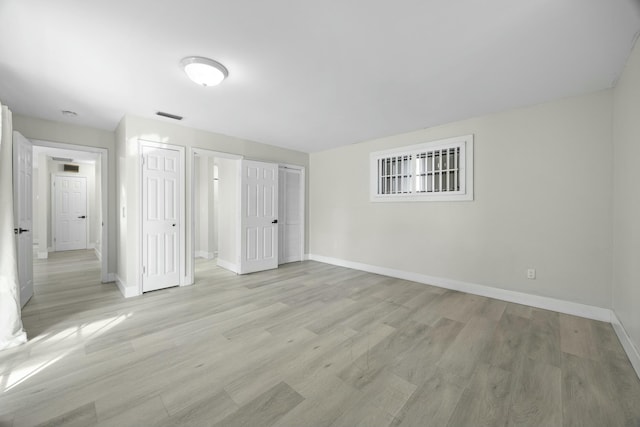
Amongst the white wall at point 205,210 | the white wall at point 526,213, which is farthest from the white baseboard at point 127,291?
the white wall at point 526,213

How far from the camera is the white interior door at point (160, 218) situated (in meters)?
3.66

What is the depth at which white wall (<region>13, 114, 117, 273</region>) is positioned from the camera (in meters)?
3.62

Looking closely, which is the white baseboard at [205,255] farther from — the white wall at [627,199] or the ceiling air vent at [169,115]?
the white wall at [627,199]

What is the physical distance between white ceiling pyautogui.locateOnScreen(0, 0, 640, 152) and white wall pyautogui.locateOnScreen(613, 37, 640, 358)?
26 centimetres

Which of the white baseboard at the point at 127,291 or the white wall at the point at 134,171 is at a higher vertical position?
the white wall at the point at 134,171

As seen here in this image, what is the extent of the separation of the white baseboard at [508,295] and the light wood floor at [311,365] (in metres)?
0.13

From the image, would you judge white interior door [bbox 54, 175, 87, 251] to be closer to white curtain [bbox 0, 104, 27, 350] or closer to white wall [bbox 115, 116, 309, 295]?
white wall [bbox 115, 116, 309, 295]

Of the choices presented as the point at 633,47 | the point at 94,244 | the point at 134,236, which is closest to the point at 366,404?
the point at 633,47

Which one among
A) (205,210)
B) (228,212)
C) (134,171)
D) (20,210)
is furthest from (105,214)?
(205,210)

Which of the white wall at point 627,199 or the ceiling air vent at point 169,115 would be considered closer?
the white wall at point 627,199

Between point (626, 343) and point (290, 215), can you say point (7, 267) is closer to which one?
point (290, 215)

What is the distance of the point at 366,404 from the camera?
5.20ft

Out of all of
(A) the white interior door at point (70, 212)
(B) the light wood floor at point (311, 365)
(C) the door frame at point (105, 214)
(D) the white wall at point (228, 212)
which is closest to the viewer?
(B) the light wood floor at point (311, 365)

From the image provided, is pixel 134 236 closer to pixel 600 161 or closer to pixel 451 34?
pixel 451 34
